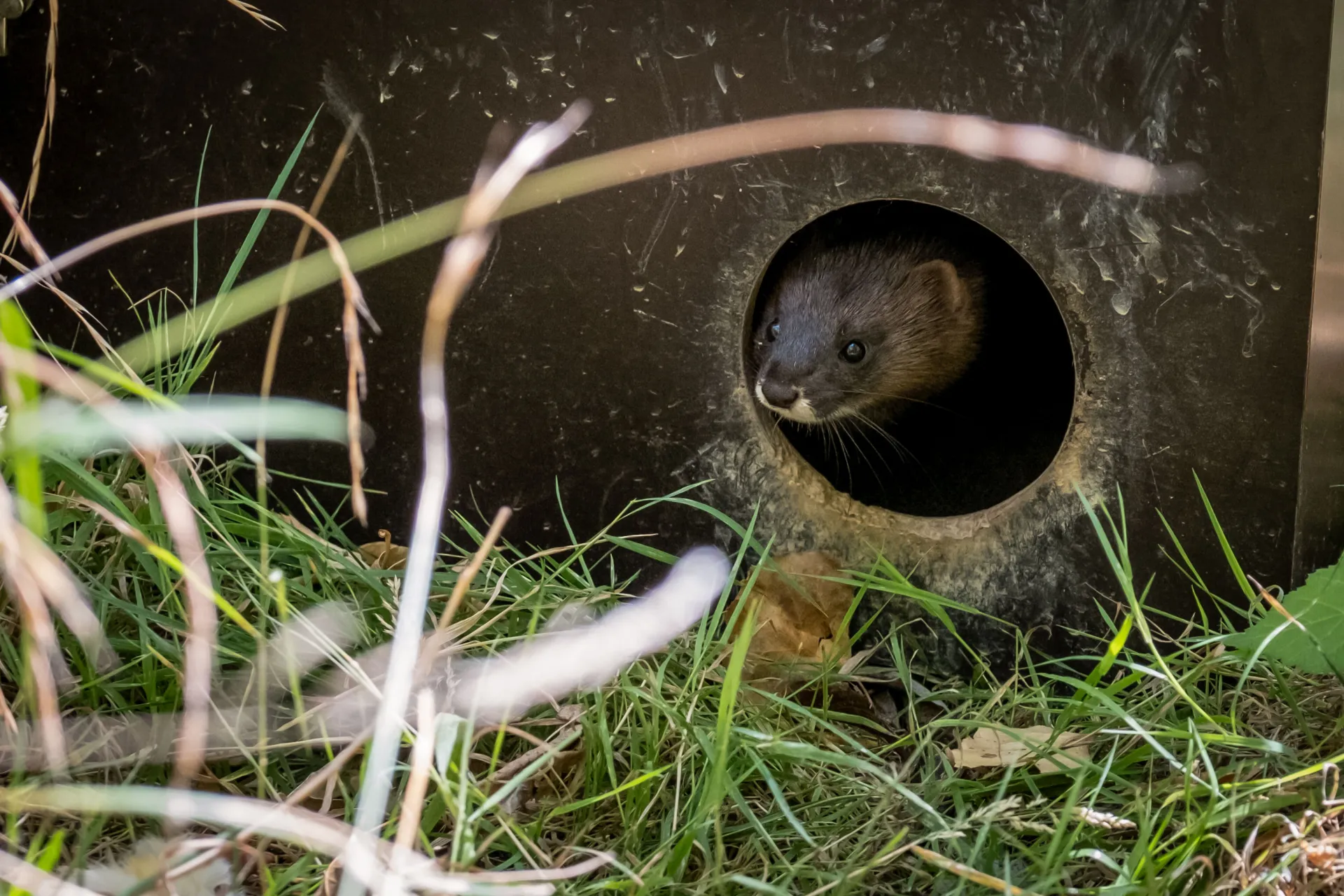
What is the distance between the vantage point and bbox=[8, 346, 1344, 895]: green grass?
1777 millimetres

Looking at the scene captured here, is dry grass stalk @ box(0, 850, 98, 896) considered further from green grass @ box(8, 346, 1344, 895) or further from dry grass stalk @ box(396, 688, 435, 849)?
dry grass stalk @ box(396, 688, 435, 849)

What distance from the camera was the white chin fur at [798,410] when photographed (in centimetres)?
345

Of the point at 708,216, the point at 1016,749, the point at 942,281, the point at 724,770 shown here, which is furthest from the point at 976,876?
the point at 942,281

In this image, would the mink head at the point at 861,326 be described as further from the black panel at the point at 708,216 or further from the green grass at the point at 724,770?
the green grass at the point at 724,770

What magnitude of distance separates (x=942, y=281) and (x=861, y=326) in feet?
1.20

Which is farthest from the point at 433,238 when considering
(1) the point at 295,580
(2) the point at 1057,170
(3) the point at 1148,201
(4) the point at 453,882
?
(4) the point at 453,882

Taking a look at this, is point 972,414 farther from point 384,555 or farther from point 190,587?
point 190,587

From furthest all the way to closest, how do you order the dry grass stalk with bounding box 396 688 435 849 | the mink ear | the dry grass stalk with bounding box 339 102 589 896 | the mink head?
the mink ear
the mink head
the dry grass stalk with bounding box 396 688 435 849
the dry grass stalk with bounding box 339 102 589 896

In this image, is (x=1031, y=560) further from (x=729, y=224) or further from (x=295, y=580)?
(x=295, y=580)

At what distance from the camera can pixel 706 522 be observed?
10.7ft

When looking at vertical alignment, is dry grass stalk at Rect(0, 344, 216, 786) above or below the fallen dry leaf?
above

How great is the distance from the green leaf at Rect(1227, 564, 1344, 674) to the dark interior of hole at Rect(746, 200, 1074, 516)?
70.1 inches

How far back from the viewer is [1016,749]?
2320mm

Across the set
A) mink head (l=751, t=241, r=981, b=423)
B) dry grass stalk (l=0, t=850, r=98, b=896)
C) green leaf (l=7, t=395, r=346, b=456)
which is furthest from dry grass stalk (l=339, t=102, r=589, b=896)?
mink head (l=751, t=241, r=981, b=423)
